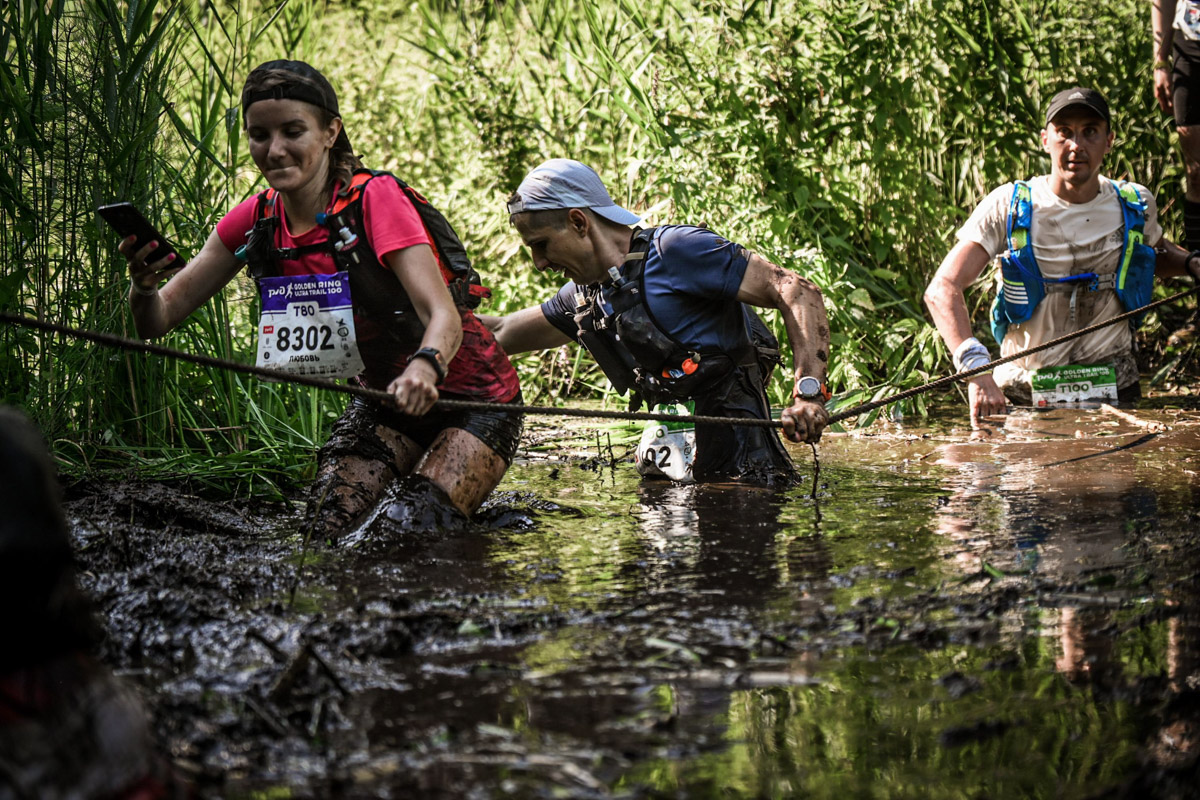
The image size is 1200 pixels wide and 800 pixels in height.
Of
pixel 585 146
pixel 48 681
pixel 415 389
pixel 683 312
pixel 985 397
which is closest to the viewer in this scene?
pixel 48 681

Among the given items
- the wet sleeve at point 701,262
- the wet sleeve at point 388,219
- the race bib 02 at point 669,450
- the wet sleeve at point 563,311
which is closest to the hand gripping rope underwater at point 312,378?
the wet sleeve at point 388,219

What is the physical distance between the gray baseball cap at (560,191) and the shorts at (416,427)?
67 centimetres

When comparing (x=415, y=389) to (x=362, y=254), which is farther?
(x=362, y=254)

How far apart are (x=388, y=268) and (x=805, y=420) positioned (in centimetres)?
142

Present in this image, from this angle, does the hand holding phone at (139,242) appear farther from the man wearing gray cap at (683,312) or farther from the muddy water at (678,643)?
the man wearing gray cap at (683,312)

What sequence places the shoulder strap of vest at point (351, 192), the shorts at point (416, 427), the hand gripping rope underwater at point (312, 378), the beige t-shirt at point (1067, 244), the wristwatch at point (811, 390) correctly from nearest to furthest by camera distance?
1. the hand gripping rope underwater at point (312, 378)
2. the shoulder strap of vest at point (351, 192)
3. the shorts at point (416, 427)
4. the wristwatch at point (811, 390)
5. the beige t-shirt at point (1067, 244)

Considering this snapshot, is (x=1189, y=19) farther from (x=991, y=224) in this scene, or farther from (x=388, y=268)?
(x=388, y=268)

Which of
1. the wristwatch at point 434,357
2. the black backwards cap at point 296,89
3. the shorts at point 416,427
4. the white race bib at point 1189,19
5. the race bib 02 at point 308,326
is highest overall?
the white race bib at point 1189,19

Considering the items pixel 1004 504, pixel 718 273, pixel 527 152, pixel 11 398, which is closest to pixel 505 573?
pixel 718 273

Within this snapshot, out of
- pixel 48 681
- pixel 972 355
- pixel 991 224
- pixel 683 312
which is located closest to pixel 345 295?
pixel 683 312

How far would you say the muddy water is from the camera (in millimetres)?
1938

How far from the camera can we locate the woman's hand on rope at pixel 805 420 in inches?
153

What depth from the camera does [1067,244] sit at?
17.7 ft

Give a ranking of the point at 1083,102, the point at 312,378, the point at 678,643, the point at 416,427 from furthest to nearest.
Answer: the point at 1083,102, the point at 416,427, the point at 312,378, the point at 678,643
